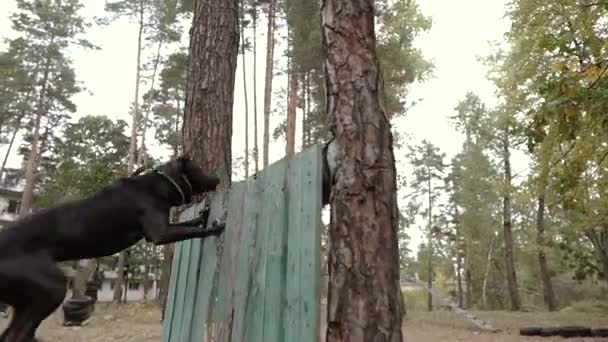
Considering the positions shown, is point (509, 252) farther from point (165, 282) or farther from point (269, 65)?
point (165, 282)

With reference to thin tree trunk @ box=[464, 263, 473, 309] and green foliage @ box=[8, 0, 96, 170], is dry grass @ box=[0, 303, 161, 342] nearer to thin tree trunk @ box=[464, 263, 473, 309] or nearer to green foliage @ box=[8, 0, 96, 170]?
green foliage @ box=[8, 0, 96, 170]

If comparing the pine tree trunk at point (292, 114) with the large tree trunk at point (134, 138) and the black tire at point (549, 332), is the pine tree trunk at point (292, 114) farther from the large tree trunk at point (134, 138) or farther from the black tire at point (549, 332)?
the black tire at point (549, 332)

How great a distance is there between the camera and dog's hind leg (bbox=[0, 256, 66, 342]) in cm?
248

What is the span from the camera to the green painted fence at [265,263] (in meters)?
1.94

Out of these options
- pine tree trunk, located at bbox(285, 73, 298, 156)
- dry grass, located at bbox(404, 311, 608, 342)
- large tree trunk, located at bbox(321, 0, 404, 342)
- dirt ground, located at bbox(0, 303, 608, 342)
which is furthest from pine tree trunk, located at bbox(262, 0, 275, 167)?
large tree trunk, located at bbox(321, 0, 404, 342)

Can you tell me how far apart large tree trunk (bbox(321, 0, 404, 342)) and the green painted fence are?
122mm

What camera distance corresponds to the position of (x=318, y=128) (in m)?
17.7

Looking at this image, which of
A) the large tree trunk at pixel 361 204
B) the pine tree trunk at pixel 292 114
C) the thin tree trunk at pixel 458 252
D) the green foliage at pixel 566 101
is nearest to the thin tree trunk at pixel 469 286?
the thin tree trunk at pixel 458 252

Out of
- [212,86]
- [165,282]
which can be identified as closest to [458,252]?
[165,282]

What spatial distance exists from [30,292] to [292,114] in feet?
48.7

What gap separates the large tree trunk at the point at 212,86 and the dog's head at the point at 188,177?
0.78 m

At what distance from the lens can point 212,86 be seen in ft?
14.8

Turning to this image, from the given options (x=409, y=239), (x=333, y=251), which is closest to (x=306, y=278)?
(x=333, y=251)

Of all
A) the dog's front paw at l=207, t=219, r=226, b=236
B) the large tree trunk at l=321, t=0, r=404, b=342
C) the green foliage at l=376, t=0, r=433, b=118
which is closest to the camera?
the large tree trunk at l=321, t=0, r=404, b=342
